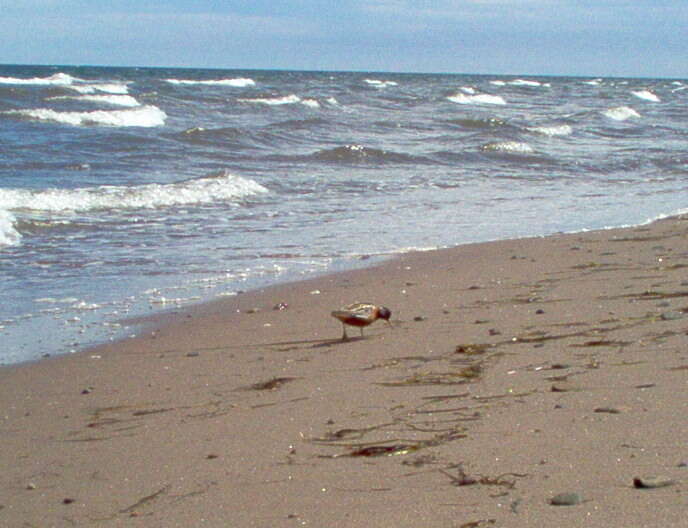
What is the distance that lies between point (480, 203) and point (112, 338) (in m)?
8.28

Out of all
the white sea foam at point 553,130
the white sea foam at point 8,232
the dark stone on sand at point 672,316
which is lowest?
the white sea foam at point 8,232

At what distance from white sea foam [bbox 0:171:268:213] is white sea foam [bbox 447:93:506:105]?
34963 millimetres

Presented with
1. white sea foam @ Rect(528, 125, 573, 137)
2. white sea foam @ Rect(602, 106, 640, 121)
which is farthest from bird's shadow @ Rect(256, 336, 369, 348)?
white sea foam @ Rect(602, 106, 640, 121)

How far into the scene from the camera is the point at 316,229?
35.4 ft

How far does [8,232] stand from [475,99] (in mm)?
42709

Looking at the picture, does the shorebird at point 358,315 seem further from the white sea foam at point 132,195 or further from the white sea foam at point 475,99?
the white sea foam at point 475,99

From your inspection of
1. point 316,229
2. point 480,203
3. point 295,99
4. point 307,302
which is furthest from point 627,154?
point 295,99

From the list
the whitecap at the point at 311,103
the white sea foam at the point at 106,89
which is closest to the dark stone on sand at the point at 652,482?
the whitecap at the point at 311,103

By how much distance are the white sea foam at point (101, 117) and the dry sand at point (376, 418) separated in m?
22.3

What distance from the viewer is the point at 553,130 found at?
1117 inches

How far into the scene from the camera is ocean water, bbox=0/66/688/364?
7.75 metres

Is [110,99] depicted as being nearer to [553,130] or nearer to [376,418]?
[553,130]

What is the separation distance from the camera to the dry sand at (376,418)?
9.55 feet

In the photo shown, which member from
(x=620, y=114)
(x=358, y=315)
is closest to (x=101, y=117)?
(x=620, y=114)
